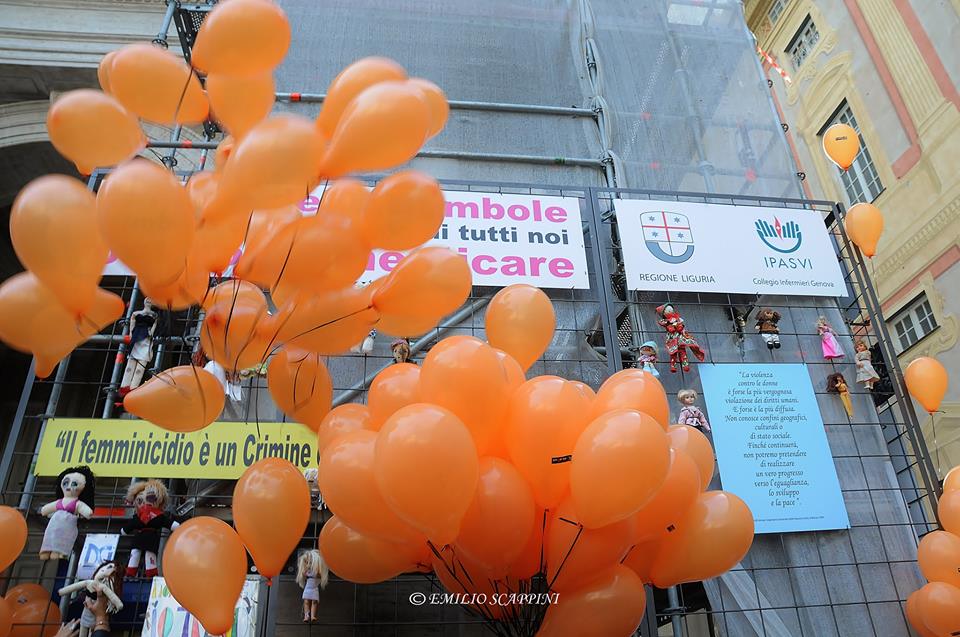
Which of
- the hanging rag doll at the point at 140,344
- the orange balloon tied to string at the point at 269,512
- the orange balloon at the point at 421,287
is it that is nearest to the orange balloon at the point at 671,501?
the orange balloon at the point at 421,287

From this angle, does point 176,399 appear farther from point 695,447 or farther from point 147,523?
point 695,447

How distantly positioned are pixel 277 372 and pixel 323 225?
756 millimetres

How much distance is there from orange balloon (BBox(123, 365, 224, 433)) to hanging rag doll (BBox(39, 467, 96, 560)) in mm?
1704

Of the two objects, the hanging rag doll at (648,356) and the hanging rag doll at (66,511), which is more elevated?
the hanging rag doll at (648,356)

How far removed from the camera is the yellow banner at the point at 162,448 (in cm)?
381

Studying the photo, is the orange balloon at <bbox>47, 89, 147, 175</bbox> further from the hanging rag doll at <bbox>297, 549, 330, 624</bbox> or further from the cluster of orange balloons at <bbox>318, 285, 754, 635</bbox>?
the hanging rag doll at <bbox>297, 549, 330, 624</bbox>

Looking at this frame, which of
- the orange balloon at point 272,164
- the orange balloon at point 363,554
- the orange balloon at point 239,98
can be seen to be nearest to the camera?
the orange balloon at point 272,164

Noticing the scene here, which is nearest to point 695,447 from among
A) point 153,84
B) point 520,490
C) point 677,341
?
point 520,490

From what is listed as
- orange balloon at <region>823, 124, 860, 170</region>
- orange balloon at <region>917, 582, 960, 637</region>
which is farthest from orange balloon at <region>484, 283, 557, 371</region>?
orange balloon at <region>823, 124, 860, 170</region>

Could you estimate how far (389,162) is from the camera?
2.45 meters

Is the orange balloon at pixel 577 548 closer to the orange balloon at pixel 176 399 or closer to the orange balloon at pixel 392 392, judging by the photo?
the orange balloon at pixel 392 392

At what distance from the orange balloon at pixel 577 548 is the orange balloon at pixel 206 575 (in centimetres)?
118

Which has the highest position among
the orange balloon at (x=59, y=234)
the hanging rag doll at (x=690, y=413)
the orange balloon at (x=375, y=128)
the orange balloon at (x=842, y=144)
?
the orange balloon at (x=842, y=144)

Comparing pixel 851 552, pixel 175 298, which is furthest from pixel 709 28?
pixel 175 298
